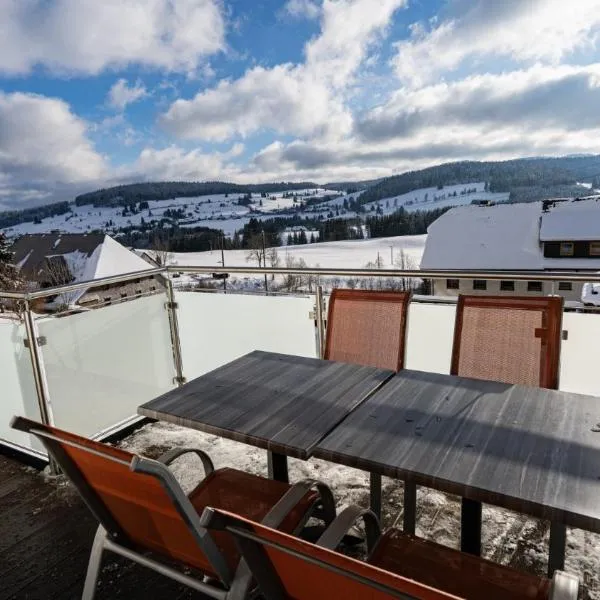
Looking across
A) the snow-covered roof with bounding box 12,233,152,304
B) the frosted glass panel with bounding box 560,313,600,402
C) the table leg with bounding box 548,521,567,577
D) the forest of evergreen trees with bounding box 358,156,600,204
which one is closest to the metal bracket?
the table leg with bounding box 548,521,567,577

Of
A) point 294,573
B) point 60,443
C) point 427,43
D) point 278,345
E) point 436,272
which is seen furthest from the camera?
point 427,43

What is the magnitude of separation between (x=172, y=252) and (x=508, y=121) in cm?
4491

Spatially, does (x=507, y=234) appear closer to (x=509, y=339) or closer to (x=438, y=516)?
(x=509, y=339)

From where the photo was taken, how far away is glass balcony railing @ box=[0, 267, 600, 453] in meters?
A: 2.99

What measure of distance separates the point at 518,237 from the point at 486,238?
2.02 m

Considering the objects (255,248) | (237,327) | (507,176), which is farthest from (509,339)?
(255,248)

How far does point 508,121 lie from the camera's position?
58.5 meters

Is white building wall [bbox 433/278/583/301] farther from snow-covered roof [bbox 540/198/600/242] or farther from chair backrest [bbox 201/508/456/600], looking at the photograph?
snow-covered roof [bbox 540/198/600/242]

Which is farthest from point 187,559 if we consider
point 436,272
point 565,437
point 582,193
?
point 582,193

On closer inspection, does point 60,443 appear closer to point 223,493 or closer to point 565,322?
point 223,493

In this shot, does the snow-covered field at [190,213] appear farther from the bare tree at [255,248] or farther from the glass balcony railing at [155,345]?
A: the glass balcony railing at [155,345]

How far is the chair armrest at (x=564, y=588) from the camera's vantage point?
3.03ft

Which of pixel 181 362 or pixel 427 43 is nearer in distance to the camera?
pixel 181 362

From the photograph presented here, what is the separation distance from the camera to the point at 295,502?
144cm
